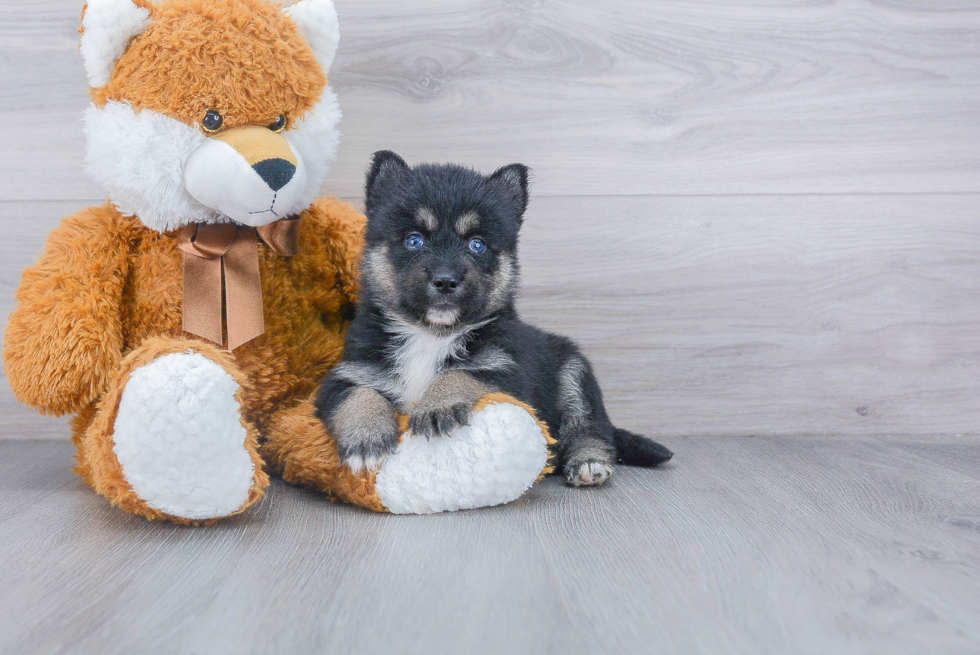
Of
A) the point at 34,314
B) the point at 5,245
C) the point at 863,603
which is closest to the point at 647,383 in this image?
the point at 863,603

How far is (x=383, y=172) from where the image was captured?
1859mm

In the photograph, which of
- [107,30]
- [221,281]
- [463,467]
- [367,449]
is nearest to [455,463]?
[463,467]

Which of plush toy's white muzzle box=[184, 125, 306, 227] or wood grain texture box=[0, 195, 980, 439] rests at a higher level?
plush toy's white muzzle box=[184, 125, 306, 227]

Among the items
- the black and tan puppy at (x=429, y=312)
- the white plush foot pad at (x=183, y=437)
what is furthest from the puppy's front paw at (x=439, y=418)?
the white plush foot pad at (x=183, y=437)

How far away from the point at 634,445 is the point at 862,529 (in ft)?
2.16

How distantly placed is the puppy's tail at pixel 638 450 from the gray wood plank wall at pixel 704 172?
0.31 metres

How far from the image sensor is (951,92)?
2453 mm

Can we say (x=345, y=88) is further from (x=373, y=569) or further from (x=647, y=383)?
(x=373, y=569)

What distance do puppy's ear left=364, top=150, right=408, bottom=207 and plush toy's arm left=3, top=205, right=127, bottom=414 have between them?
2.06ft

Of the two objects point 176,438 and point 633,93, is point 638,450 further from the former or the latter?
point 176,438

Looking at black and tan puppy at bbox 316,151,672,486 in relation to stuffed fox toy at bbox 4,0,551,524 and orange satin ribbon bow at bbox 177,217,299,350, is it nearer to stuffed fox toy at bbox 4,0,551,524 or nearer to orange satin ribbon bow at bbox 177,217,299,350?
stuffed fox toy at bbox 4,0,551,524

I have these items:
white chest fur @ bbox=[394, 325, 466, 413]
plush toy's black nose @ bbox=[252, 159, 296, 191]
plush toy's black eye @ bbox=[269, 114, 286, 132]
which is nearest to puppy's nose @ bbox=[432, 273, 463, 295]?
white chest fur @ bbox=[394, 325, 466, 413]

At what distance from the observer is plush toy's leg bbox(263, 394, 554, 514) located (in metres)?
1.64

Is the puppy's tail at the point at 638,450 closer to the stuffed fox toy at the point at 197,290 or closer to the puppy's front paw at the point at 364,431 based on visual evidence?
the stuffed fox toy at the point at 197,290
